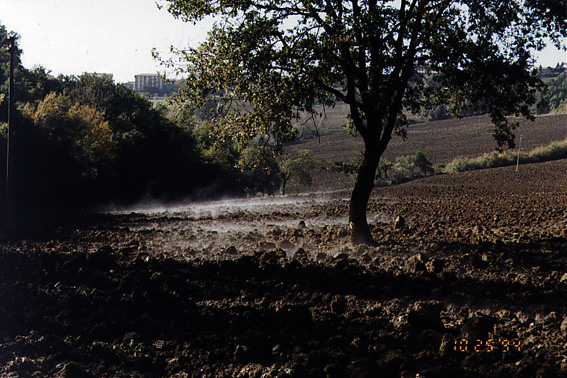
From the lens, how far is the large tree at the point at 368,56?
15109 millimetres

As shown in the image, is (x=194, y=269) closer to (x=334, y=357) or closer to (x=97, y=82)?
(x=334, y=357)

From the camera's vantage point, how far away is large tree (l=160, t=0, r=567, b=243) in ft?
49.6

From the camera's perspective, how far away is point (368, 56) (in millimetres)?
16359

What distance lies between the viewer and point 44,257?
56.3 ft

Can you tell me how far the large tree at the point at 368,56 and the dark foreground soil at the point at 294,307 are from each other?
11.7ft

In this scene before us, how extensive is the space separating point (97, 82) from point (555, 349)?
66430 millimetres

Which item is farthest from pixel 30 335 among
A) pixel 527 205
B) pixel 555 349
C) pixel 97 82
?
pixel 97 82

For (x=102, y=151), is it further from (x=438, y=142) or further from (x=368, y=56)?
(x=438, y=142)
